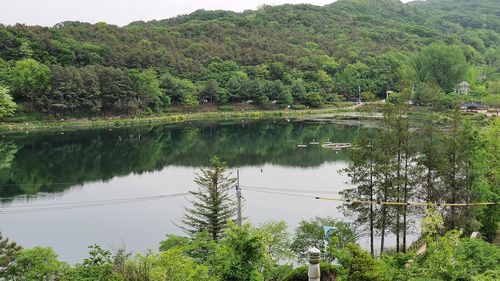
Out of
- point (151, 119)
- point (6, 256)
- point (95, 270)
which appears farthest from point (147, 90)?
point (95, 270)

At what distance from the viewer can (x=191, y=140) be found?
46.8 meters

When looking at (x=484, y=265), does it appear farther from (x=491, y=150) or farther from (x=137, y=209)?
(x=137, y=209)

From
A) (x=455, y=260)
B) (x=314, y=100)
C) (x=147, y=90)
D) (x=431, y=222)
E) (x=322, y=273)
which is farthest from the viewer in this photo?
(x=314, y=100)

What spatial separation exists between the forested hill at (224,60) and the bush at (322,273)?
7.26 m

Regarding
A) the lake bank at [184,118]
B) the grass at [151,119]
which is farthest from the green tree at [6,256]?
the grass at [151,119]

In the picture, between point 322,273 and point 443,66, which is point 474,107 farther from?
point 322,273

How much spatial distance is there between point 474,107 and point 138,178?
44679mm

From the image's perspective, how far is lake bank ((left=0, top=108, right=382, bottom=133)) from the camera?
50972 millimetres

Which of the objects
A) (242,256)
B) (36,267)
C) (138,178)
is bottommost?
(138,178)

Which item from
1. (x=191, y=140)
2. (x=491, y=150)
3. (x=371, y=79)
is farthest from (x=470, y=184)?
(x=371, y=79)

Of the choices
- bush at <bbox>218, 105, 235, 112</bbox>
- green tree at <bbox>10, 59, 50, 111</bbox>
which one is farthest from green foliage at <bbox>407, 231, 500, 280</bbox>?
bush at <bbox>218, 105, 235, 112</bbox>

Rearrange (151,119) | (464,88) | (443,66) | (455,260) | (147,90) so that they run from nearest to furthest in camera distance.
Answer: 1. (455,260)
2. (151,119)
3. (147,90)
4. (464,88)
5. (443,66)

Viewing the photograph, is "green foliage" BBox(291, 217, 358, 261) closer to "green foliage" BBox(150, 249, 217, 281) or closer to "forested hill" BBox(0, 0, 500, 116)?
"forested hill" BBox(0, 0, 500, 116)

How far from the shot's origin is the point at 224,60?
3305 inches
